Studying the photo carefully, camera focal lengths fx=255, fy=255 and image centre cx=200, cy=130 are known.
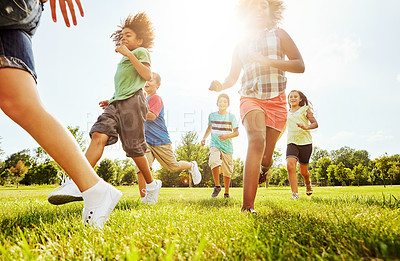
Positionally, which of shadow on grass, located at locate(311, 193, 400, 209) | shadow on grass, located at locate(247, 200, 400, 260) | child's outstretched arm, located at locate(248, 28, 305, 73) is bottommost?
shadow on grass, located at locate(311, 193, 400, 209)

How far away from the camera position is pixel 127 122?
3.45m

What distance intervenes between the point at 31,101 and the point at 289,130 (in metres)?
6.04

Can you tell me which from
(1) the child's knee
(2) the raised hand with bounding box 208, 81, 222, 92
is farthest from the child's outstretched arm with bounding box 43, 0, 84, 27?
(1) the child's knee

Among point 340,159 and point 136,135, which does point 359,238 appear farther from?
point 340,159

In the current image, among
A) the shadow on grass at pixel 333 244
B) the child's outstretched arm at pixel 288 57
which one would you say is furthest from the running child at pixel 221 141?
the shadow on grass at pixel 333 244

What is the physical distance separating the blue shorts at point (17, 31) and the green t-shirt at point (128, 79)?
1824mm

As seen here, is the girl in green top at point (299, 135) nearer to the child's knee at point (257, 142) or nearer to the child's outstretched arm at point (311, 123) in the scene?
the child's outstretched arm at point (311, 123)

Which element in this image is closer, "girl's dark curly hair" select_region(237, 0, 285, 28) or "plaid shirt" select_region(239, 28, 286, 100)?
"plaid shirt" select_region(239, 28, 286, 100)

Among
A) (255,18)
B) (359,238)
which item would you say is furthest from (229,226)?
(255,18)

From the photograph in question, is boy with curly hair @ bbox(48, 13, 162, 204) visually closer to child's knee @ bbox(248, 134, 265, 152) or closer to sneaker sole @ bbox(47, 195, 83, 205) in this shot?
sneaker sole @ bbox(47, 195, 83, 205)

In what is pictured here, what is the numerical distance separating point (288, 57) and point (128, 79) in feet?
7.20

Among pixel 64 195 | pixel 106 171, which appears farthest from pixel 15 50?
pixel 106 171

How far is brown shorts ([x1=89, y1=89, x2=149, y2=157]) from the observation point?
3.40 metres

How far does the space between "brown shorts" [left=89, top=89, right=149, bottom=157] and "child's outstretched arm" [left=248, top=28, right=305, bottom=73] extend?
1661 mm
